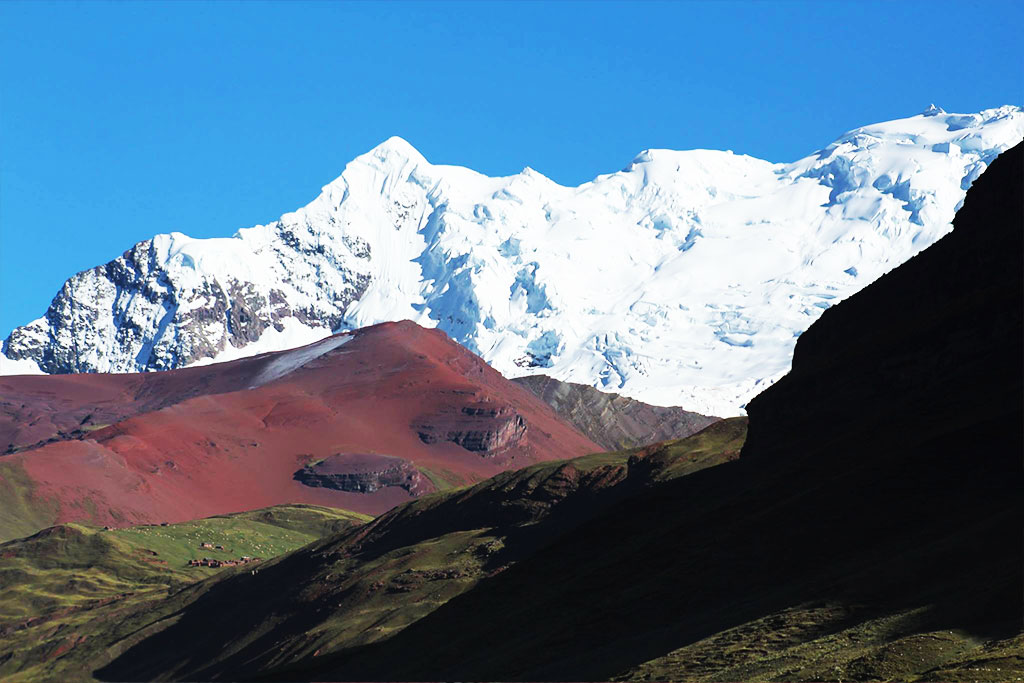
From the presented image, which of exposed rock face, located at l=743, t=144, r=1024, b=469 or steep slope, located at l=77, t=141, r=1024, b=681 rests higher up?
exposed rock face, located at l=743, t=144, r=1024, b=469

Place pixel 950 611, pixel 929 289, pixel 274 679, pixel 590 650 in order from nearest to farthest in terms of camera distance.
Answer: pixel 950 611 < pixel 590 650 < pixel 929 289 < pixel 274 679

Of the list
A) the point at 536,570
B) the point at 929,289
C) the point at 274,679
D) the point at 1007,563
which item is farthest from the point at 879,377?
the point at 274,679

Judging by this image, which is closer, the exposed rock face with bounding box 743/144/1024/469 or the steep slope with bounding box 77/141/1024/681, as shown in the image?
the steep slope with bounding box 77/141/1024/681

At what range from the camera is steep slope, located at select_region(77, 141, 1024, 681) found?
281 ft

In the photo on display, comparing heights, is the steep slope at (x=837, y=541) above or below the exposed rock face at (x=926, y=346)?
below

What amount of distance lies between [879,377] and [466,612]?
4659cm

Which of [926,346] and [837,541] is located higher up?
[926,346]

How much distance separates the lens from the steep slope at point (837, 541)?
3366 inches

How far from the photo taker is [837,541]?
367ft

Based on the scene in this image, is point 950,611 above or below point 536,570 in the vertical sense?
below

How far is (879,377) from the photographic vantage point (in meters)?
146

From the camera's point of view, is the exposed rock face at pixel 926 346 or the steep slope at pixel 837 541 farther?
the exposed rock face at pixel 926 346

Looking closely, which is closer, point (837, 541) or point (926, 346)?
point (837, 541)

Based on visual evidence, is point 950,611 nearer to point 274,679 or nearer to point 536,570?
Result: point 536,570
